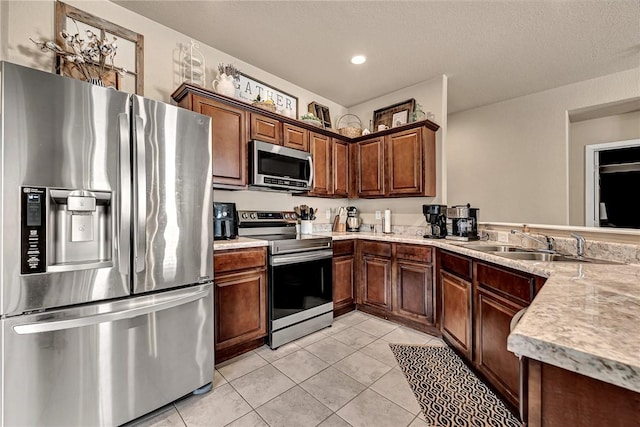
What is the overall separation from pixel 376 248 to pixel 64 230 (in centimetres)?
259

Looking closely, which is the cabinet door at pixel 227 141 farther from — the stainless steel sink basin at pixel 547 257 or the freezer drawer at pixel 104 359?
the stainless steel sink basin at pixel 547 257

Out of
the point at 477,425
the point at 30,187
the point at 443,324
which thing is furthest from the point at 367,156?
the point at 30,187

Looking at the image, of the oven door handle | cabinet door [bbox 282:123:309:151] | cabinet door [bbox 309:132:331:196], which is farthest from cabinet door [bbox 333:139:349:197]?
the oven door handle

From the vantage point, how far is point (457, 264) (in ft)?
7.42

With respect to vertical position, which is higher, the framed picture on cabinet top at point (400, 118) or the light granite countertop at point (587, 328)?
the framed picture on cabinet top at point (400, 118)

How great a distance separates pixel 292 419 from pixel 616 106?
191 inches

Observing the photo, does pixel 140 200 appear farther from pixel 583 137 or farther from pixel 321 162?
pixel 583 137

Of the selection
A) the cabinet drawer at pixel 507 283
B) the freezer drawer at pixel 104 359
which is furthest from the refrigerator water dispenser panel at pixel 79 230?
the cabinet drawer at pixel 507 283

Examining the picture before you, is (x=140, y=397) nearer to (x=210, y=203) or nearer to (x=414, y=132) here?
(x=210, y=203)

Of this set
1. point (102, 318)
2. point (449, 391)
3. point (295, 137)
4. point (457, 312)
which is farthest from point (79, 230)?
point (457, 312)

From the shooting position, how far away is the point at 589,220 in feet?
11.9

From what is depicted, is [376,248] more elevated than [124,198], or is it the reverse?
[124,198]

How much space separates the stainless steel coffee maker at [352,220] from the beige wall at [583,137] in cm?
295

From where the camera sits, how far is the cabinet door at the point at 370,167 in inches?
134
